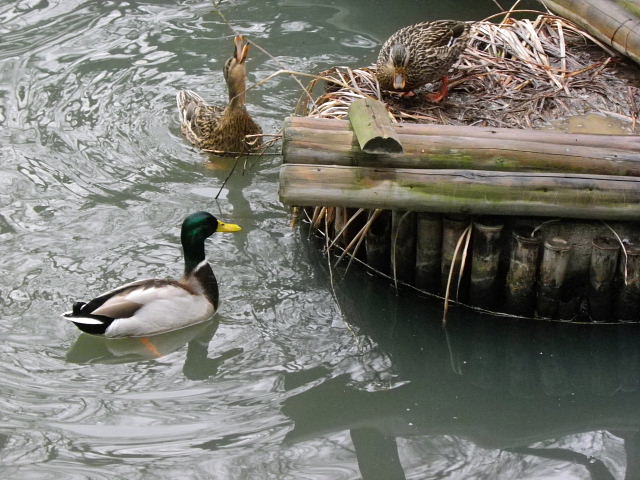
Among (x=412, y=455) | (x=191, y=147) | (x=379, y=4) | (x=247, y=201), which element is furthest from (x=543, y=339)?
(x=379, y=4)

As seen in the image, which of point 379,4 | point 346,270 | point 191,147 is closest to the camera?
point 346,270

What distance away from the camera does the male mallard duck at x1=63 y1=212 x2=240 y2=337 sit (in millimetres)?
5664

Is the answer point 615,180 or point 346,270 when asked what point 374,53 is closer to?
point 346,270

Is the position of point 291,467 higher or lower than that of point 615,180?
lower

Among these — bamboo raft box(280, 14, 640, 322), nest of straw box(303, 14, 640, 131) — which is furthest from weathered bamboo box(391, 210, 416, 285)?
nest of straw box(303, 14, 640, 131)

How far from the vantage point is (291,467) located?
191 inches

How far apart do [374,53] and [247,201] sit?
9.45 feet

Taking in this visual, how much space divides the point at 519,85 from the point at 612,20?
93cm

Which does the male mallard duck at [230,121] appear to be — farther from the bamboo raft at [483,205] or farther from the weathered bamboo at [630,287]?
the weathered bamboo at [630,287]

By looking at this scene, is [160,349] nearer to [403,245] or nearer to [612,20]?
[403,245]

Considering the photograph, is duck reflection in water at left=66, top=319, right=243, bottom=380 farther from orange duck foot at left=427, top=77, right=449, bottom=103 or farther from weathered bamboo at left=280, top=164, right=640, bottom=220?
orange duck foot at left=427, top=77, right=449, bottom=103

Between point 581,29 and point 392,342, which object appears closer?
point 392,342

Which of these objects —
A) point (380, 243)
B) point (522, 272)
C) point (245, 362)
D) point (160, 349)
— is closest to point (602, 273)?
point (522, 272)

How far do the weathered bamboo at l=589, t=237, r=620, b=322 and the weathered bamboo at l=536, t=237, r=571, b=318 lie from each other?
0.15m
